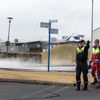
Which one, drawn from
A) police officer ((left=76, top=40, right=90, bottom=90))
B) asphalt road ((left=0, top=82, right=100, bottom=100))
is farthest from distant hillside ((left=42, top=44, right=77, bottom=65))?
police officer ((left=76, top=40, right=90, bottom=90))

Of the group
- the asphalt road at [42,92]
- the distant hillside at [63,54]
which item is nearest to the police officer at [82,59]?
the asphalt road at [42,92]

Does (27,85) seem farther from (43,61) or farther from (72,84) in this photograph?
(43,61)

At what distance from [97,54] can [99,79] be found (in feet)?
3.21

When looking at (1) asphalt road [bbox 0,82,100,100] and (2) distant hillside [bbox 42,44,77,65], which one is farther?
(2) distant hillside [bbox 42,44,77,65]

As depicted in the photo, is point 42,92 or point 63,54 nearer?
point 42,92

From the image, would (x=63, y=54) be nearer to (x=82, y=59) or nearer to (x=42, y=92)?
(x=82, y=59)

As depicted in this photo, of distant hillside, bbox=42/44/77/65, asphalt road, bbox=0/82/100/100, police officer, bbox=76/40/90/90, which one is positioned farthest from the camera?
distant hillside, bbox=42/44/77/65

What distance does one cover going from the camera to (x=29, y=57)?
2245 inches

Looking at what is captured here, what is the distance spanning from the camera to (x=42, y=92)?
17891 mm

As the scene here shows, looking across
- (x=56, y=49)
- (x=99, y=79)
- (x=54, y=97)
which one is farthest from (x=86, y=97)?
(x=56, y=49)

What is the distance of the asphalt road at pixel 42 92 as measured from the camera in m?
16.4

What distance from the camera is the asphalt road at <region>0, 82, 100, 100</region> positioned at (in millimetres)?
16375

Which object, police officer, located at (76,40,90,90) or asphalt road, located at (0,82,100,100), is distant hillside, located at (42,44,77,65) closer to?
asphalt road, located at (0,82,100,100)

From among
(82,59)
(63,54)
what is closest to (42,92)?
(82,59)
